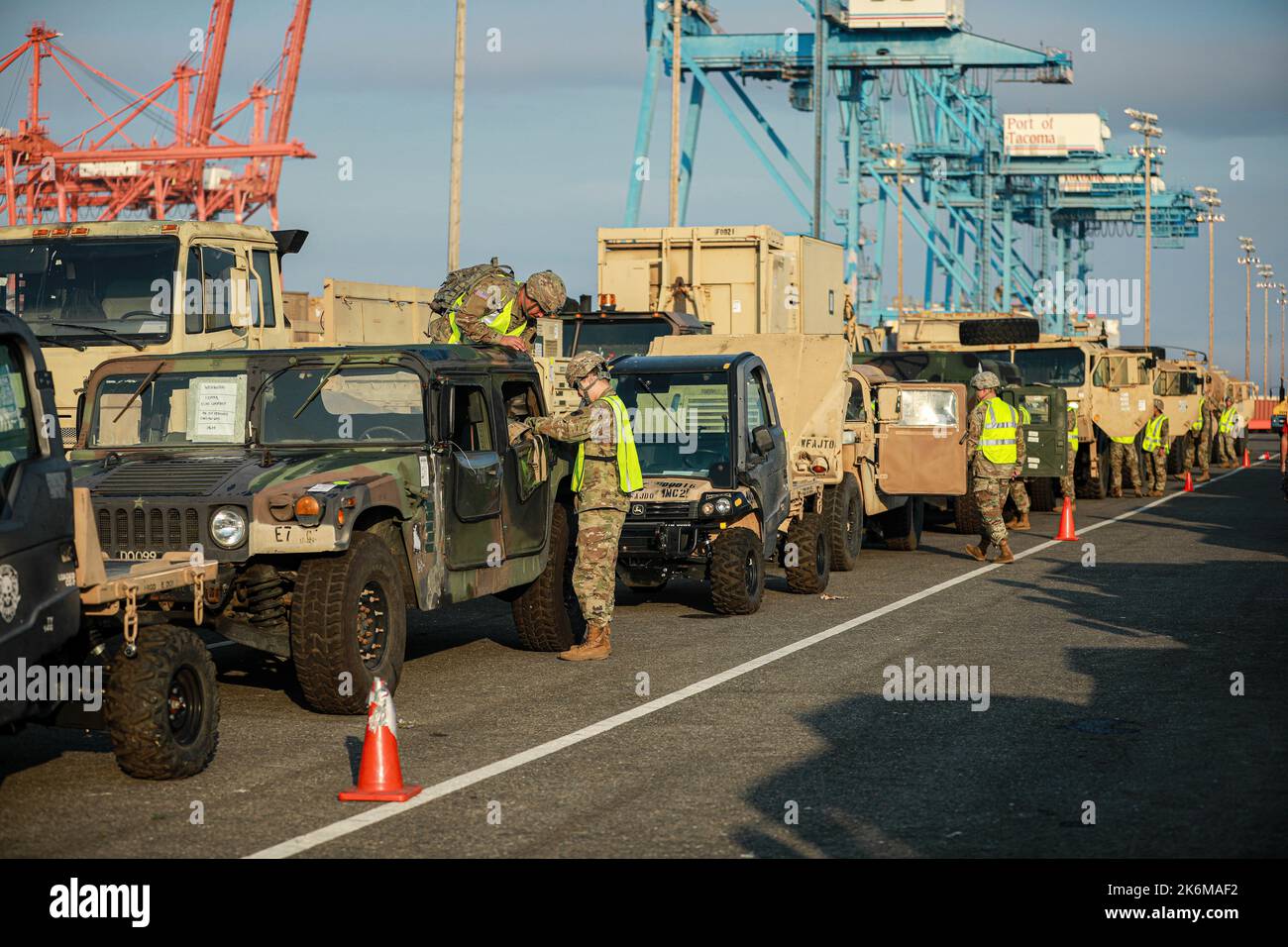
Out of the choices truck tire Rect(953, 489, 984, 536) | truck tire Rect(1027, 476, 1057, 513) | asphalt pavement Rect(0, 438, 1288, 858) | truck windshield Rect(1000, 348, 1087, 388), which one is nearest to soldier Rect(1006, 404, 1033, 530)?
truck tire Rect(953, 489, 984, 536)

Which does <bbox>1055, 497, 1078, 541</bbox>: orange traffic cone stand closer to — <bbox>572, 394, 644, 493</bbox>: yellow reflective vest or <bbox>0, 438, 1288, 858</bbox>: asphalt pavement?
<bbox>0, 438, 1288, 858</bbox>: asphalt pavement

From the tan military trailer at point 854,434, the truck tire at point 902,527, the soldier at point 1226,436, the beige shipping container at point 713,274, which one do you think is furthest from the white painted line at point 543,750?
the soldier at point 1226,436

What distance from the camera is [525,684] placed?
445 inches

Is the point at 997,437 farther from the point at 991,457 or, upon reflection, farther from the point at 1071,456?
the point at 1071,456

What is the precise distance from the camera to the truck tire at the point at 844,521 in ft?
57.7

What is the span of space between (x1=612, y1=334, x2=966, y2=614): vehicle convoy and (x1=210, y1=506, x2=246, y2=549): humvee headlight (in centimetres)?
529

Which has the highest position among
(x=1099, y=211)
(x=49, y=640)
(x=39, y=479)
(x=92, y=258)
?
(x=1099, y=211)

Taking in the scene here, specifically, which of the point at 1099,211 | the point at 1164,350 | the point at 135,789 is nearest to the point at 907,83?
the point at 1099,211

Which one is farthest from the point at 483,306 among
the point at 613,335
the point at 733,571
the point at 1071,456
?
the point at 1071,456

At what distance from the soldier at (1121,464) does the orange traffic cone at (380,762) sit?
2524 cm

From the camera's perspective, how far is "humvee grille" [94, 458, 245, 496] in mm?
9727

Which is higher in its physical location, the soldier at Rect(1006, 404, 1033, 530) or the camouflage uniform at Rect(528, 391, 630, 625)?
the camouflage uniform at Rect(528, 391, 630, 625)
